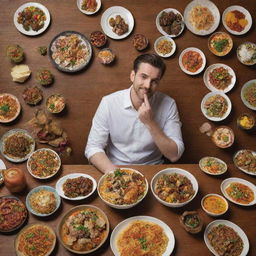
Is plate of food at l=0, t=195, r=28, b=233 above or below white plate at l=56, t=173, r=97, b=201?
below

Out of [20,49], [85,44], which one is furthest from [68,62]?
[20,49]

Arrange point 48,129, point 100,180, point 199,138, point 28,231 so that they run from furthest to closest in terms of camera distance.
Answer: point 199,138 < point 48,129 < point 100,180 < point 28,231

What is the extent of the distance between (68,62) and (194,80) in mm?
1593

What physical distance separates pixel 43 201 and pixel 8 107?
5.41 ft

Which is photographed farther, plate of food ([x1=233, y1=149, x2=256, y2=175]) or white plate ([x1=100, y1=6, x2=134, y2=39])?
white plate ([x1=100, y1=6, x2=134, y2=39])

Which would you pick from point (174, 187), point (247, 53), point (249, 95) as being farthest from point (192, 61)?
point (174, 187)

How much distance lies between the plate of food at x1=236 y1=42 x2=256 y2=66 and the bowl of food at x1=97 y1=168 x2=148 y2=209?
230cm

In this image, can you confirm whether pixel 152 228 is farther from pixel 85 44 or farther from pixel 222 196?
pixel 85 44

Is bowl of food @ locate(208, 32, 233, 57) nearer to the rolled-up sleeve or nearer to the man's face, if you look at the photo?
the man's face

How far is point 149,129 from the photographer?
10.9 ft

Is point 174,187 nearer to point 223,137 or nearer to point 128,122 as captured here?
point 128,122

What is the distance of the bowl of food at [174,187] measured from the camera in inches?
110

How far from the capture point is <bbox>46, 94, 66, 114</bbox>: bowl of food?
4113mm

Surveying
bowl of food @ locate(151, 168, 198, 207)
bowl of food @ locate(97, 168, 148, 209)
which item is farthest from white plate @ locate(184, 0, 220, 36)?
bowl of food @ locate(97, 168, 148, 209)
